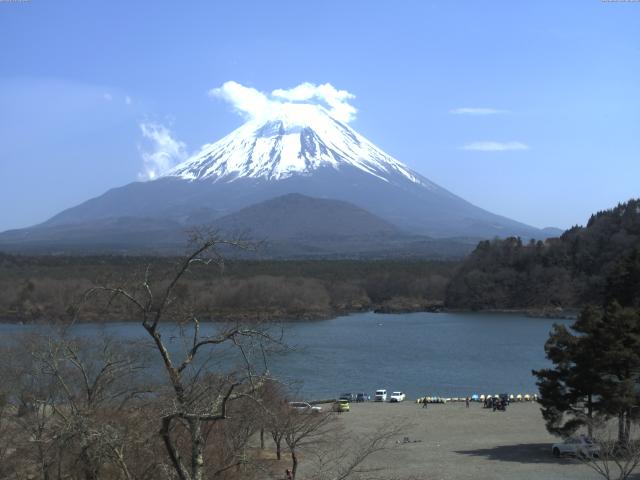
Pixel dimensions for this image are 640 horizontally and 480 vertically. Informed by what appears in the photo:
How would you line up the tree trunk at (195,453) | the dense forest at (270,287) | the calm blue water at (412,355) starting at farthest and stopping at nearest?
the dense forest at (270,287)
the calm blue water at (412,355)
the tree trunk at (195,453)

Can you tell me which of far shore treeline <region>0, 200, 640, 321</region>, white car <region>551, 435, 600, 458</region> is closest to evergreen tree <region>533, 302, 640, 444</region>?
white car <region>551, 435, 600, 458</region>

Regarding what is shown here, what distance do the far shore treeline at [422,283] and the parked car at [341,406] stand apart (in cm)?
2243

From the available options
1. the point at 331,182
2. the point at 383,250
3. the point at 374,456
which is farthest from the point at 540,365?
the point at 331,182

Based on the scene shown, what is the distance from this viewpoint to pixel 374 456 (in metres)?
12.9

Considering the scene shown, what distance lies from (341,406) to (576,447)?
7.05 m

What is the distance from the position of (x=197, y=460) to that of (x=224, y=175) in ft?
582

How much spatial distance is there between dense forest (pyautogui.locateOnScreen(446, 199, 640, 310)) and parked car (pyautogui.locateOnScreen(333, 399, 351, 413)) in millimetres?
32269

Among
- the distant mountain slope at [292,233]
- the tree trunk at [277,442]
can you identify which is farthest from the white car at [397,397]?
the distant mountain slope at [292,233]

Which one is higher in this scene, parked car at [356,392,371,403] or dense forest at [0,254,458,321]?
dense forest at [0,254,458,321]

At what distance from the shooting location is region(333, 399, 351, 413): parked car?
57.5 ft

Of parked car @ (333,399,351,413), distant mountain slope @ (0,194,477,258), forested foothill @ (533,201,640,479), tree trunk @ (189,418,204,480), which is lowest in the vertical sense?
parked car @ (333,399,351,413)

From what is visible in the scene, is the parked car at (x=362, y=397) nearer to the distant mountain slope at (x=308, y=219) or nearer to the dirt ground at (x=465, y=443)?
the dirt ground at (x=465, y=443)

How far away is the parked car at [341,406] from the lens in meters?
17.5

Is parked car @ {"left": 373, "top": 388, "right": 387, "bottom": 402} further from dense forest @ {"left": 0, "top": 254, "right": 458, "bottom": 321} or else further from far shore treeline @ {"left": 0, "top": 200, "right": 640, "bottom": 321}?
far shore treeline @ {"left": 0, "top": 200, "right": 640, "bottom": 321}
